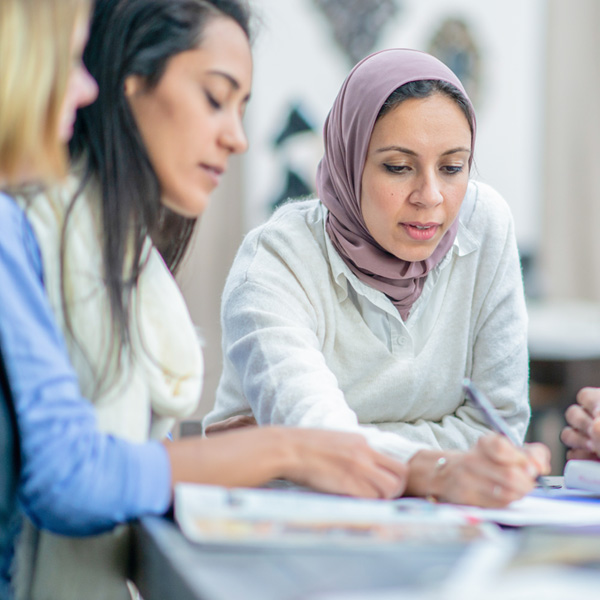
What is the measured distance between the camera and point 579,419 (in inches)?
49.7

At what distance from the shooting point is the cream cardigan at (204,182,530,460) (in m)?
1.36

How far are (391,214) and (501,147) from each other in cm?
318

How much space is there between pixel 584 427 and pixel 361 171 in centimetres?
54

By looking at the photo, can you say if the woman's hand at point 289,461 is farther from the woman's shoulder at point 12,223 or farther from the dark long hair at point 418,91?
the dark long hair at point 418,91

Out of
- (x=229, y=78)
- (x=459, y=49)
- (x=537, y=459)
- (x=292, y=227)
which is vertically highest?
(x=459, y=49)

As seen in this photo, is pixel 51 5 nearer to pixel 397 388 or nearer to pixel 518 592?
pixel 518 592

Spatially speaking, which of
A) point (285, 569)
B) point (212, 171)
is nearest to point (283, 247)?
point (212, 171)

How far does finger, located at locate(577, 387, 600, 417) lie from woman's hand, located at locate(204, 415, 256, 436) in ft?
1.71

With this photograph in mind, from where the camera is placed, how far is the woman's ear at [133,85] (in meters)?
0.97

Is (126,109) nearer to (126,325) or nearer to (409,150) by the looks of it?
(126,325)

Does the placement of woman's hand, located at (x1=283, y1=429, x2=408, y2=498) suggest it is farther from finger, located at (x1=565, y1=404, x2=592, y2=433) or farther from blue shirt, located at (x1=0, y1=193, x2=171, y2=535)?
finger, located at (x1=565, y1=404, x2=592, y2=433)

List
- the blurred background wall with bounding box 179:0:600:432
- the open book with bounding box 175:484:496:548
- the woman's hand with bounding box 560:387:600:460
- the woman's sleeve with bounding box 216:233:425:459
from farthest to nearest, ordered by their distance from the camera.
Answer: the blurred background wall with bounding box 179:0:600:432 < the woman's hand with bounding box 560:387:600:460 < the woman's sleeve with bounding box 216:233:425:459 < the open book with bounding box 175:484:496:548

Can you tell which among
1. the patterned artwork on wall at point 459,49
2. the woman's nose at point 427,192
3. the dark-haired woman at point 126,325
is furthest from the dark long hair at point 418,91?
the patterned artwork on wall at point 459,49

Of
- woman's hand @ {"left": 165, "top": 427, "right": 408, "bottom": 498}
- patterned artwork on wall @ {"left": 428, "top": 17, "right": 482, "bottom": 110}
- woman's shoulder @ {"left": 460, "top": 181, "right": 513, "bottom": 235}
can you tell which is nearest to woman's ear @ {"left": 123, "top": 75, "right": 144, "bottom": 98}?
woman's hand @ {"left": 165, "top": 427, "right": 408, "bottom": 498}
